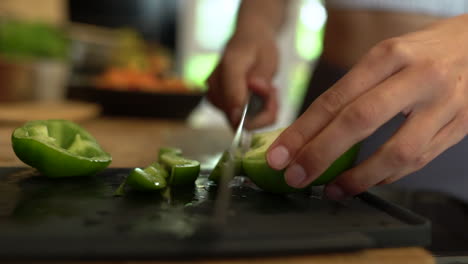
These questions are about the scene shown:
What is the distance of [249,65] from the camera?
4.46ft

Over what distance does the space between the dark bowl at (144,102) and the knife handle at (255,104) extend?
0.70 meters

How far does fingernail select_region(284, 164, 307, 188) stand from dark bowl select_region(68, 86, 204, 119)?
1348 mm

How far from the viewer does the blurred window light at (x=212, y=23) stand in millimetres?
6367

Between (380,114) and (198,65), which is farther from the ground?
(380,114)

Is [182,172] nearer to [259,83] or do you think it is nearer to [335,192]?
[335,192]

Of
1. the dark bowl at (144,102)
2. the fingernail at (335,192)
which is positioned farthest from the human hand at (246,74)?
the dark bowl at (144,102)

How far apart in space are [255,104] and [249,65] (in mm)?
131

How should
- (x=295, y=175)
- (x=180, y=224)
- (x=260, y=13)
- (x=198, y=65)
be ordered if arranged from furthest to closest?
(x=198, y=65) → (x=260, y=13) → (x=295, y=175) → (x=180, y=224)

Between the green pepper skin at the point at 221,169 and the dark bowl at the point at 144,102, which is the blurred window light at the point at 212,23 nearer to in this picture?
the dark bowl at the point at 144,102

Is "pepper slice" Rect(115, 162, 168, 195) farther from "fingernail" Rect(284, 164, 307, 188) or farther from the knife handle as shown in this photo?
the knife handle

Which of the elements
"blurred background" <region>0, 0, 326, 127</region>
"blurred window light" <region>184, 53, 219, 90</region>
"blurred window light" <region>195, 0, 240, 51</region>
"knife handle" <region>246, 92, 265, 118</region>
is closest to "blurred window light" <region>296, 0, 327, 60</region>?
"blurred background" <region>0, 0, 326, 127</region>

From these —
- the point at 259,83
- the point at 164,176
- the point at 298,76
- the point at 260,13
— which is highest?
the point at 260,13

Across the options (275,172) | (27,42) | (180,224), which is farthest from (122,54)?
(180,224)

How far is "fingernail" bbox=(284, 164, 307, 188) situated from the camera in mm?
690
